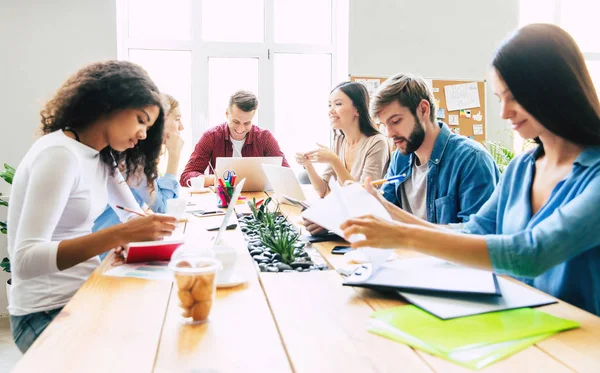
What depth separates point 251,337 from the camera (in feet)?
3.03

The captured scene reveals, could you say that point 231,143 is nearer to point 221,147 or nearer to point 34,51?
point 221,147

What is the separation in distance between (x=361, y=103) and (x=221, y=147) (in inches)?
47.7

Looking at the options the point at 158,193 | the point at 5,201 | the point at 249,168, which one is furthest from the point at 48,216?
the point at 5,201

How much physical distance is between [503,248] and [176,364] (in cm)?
66

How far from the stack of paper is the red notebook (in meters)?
0.64

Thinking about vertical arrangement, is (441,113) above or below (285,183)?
above

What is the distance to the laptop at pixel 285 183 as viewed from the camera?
2.32 meters

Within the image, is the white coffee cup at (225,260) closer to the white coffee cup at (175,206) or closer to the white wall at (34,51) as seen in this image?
the white coffee cup at (175,206)

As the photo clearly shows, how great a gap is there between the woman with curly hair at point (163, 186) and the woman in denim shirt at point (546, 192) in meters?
1.11

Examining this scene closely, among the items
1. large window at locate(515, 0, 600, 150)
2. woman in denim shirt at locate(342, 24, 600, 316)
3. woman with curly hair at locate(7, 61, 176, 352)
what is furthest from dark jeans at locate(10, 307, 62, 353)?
large window at locate(515, 0, 600, 150)

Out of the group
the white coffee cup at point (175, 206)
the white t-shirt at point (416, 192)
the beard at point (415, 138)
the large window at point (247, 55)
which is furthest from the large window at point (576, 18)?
the white coffee cup at point (175, 206)

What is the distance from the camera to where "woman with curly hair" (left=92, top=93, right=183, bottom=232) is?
1.90 meters

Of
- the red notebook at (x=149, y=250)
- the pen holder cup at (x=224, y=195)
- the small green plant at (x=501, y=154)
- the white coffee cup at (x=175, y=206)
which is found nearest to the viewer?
the red notebook at (x=149, y=250)

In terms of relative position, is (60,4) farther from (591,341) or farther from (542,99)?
(591,341)
